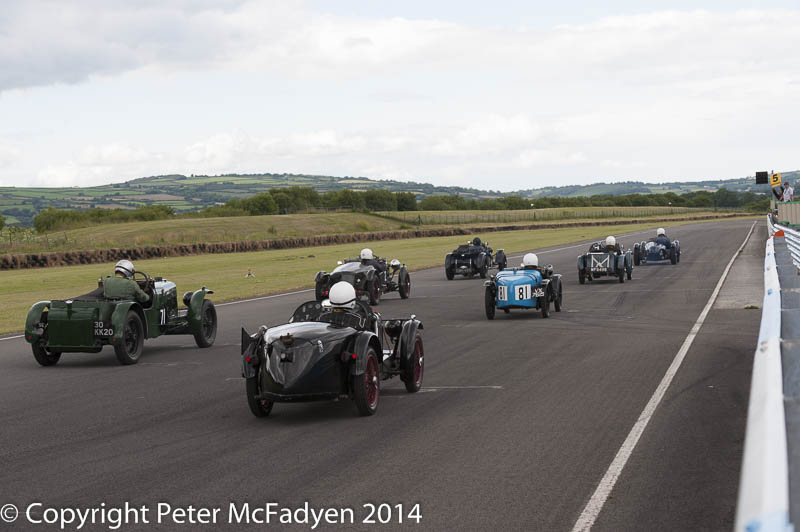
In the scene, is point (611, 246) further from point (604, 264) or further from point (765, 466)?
point (765, 466)

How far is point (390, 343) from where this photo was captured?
11852 millimetres

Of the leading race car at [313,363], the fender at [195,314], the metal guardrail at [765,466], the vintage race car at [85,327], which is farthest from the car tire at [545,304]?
the metal guardrail at [765,466]

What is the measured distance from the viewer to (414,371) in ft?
37.7

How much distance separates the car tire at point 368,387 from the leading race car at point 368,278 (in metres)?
13.0

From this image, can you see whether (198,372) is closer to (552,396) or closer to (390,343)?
(390,343)

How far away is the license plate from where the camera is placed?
1437 cm

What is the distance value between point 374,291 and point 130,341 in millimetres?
10576

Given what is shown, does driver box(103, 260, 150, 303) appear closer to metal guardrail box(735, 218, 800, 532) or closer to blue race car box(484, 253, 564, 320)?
blue race car box(484, 253, 564, 320)

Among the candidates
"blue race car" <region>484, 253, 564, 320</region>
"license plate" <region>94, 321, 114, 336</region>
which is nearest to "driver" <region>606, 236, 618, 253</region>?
"blue race car" <region>484, 253, 564, 320</region>

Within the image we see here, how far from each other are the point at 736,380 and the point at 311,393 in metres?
5.56

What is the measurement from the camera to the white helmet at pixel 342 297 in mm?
10758

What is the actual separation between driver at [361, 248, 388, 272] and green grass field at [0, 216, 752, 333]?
2137 millimetres

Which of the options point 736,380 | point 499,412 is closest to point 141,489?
point 499,412

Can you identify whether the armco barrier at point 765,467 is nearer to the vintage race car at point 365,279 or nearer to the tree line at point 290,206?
the vintage race car at point 365,279
